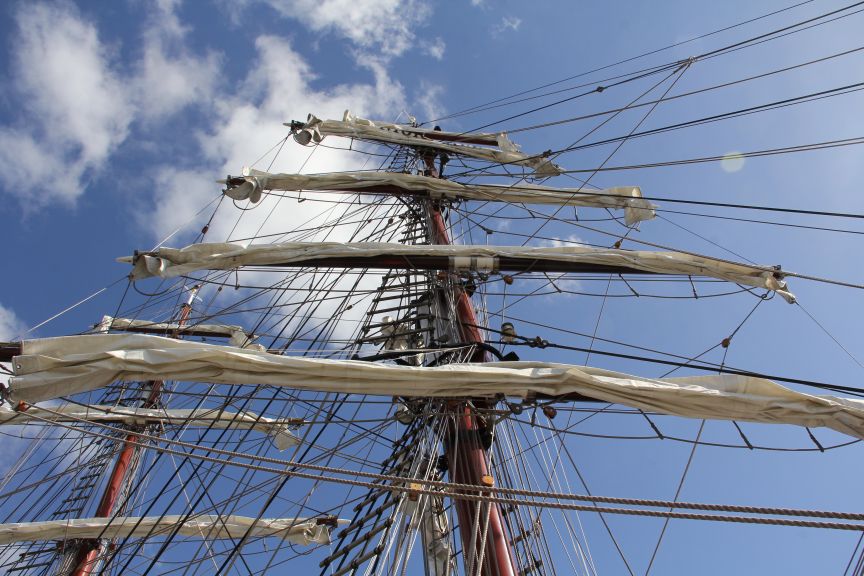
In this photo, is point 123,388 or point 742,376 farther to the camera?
point 123,388

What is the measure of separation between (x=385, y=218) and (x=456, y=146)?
284 centimetres

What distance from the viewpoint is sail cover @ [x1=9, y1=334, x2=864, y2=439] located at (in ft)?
13.4

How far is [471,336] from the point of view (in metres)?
7.04

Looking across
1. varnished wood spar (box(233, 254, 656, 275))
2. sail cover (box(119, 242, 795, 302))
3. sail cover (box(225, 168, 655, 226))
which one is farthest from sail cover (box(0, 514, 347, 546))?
sail cover (box(225, 168, 655, 226))

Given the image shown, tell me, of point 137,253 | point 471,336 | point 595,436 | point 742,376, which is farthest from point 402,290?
point 742,376

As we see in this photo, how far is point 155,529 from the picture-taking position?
32.8 feet

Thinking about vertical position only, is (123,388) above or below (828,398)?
above

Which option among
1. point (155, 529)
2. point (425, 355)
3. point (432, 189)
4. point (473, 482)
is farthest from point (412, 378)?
point (155, 529)

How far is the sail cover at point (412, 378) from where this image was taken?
4.09 metres

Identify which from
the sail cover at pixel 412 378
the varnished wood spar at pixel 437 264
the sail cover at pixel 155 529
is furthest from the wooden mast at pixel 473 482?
the sail cover at pixel 155 529

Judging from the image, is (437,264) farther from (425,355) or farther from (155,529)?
(155,529)

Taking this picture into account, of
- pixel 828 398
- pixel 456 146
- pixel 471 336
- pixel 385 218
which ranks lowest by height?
pixel 828 398

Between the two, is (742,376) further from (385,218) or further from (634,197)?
(385,218)

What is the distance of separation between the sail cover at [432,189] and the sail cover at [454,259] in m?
2.13
